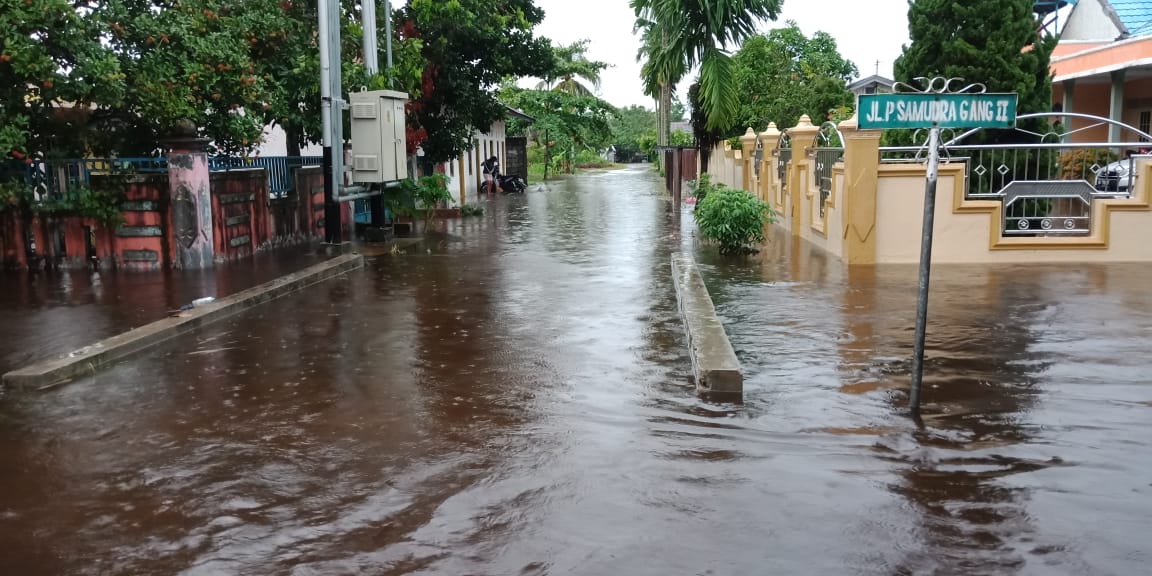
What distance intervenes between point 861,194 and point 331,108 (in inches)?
302

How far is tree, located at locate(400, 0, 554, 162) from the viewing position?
21.2 metres

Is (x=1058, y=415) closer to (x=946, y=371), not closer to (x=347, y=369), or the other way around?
(x=946, y=371)

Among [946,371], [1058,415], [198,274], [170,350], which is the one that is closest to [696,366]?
[946,371]

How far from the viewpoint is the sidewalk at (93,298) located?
8.58m

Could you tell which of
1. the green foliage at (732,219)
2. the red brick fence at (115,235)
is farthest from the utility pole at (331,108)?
the green foliage at (732,219)

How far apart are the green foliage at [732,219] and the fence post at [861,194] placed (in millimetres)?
1662

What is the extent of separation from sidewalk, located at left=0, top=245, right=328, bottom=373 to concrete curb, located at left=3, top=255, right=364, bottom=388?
0.41m

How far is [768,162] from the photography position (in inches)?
834

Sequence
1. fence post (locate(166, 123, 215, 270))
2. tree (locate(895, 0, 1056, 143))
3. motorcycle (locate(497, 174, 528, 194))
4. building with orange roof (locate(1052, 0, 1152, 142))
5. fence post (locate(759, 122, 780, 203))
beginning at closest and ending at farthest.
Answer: fence post (locate(166, 123, 215, 270)) < tree (locate(895, 0, 1056, 143)) < fence post (locate(759, 122, 780, 203)) < building with orange roof (locate(1052, 0, 1152, 142)) < motorcycle (locate(497, 174, 528, 194))

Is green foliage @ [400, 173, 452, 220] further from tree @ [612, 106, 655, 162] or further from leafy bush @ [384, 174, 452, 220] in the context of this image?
tree @ [612, 106, 655, 162]

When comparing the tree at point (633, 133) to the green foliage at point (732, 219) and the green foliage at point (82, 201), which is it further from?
the green foliage at point (82, 201)

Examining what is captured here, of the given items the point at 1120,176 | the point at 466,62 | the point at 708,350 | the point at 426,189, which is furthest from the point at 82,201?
the point at 1120,176

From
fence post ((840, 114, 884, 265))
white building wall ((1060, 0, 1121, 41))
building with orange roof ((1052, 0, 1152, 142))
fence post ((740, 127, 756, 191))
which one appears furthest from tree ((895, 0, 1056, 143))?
white building wall ((1060, 0, 1121, 41))

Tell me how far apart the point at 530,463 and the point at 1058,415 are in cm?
326
